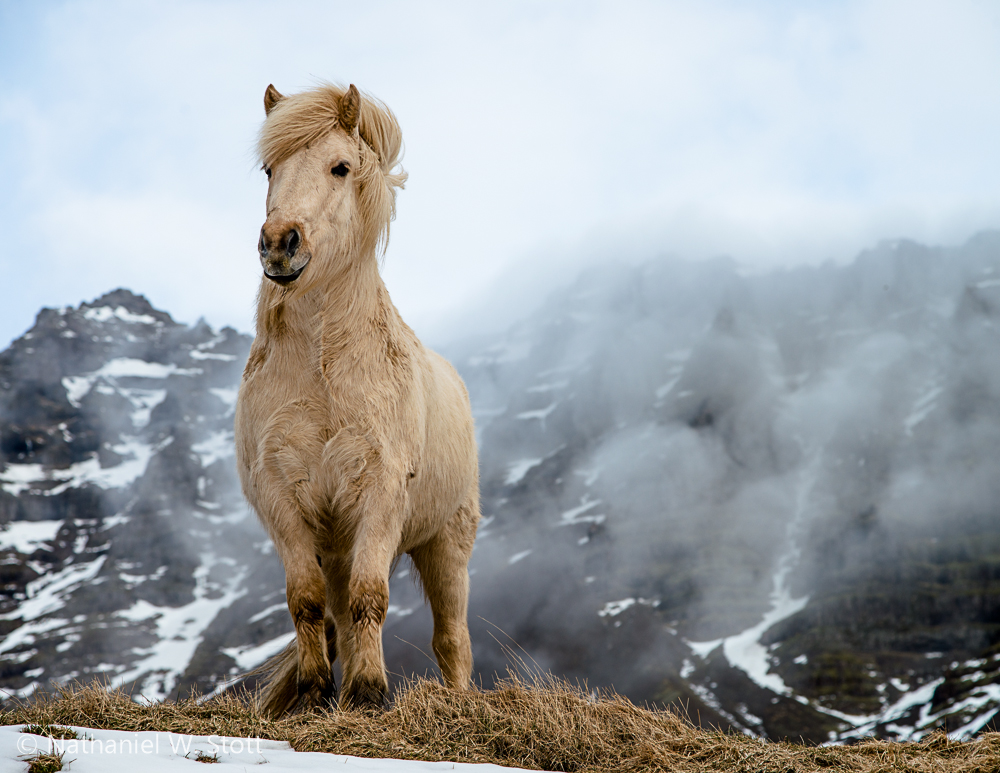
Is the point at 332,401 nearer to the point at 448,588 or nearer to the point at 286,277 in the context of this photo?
the point at 286,277

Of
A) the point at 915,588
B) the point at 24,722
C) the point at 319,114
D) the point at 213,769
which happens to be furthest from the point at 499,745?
the point at 915,588

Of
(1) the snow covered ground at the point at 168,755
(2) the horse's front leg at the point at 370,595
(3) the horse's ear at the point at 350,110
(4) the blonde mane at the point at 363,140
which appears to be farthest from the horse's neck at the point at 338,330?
(1) the snow covered ground at the point at 168,755

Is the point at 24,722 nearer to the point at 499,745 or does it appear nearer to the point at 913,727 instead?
the point at 499,745

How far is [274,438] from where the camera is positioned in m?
6.39

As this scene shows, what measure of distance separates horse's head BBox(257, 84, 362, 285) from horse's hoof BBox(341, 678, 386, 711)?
3033 mm

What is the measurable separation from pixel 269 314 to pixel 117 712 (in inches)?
125

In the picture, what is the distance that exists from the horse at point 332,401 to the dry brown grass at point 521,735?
2.56ft

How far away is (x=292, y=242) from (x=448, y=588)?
4.32 meters

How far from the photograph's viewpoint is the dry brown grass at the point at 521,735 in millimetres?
4809

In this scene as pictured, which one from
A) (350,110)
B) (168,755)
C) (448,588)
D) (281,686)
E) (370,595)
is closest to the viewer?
(168,755)

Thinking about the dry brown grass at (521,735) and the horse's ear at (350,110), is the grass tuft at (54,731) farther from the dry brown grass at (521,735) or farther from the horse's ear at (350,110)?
the horse's ear at (350,110)

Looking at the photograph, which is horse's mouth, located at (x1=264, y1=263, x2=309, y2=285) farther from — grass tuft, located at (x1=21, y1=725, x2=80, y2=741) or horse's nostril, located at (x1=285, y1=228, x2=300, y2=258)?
grass tuft, located at (x1=21, y1=725, x2=80, y2=741)

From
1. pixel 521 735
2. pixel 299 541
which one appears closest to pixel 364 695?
pixel 299 541

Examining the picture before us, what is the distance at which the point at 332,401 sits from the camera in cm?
644
